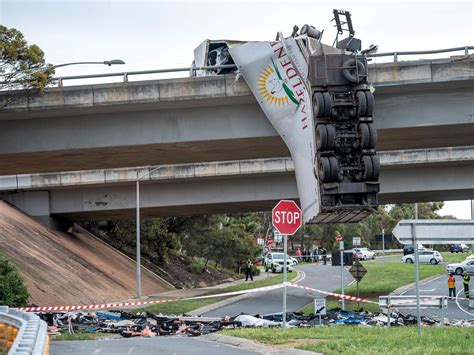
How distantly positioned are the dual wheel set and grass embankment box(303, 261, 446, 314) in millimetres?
11213

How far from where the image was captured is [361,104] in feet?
78.4

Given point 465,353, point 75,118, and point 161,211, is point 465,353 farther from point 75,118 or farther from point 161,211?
point 161,211

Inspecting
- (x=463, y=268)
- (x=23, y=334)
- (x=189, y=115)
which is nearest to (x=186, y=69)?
(x=189, y=115)

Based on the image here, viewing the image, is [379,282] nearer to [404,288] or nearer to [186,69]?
[404,288]

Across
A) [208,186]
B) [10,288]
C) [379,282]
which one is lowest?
[379,282]

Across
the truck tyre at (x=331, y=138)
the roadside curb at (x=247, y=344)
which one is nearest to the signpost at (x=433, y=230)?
the roadside curb at (x=247, y=344)

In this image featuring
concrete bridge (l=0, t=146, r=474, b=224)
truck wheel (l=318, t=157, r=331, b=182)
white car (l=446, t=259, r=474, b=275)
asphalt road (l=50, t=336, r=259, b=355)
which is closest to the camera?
asphalt road (l=50, t=336, r=259, b=355)

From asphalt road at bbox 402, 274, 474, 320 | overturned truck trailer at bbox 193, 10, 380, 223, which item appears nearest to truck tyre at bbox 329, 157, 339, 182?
overturned truck trailer at bbox 193, 10, 380, 223

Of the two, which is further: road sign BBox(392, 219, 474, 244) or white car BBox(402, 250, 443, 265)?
white car BBox(402, 250, 443, 265)

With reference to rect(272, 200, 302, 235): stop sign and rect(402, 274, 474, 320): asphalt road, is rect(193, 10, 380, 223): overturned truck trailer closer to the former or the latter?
rect(272, 200, 302, 235): stop sign

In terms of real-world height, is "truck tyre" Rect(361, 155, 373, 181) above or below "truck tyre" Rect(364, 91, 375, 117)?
below

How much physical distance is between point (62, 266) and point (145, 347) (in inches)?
989

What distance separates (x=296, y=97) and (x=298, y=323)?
6.76 meters

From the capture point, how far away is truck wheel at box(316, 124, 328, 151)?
78.7 ft
